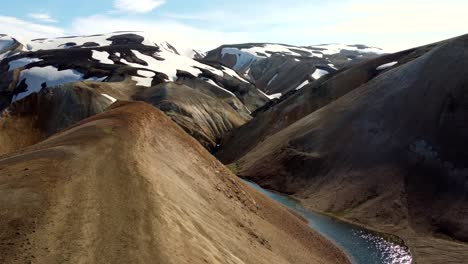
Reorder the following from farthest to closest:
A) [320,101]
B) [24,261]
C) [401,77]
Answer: [320,101] → [401,77] → [24,261]

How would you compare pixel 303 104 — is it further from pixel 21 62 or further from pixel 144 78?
pixel 21 62

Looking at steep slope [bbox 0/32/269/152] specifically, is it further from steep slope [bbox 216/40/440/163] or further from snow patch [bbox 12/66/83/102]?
steep slope [bbox 216/40/440/163]

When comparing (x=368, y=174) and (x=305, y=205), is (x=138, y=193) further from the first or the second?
(x=368, y=174)

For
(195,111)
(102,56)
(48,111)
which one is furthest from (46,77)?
(195,111)

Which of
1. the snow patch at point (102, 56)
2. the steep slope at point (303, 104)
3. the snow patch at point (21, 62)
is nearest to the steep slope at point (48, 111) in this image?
the steep slope at point (303, 104)

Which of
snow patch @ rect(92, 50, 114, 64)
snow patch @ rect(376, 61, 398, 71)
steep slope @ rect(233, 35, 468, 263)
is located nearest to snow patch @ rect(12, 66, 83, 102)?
snow patch @ rect(92, 50, 114, 64)

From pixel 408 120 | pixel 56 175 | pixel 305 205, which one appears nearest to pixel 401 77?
pixel 408 120
